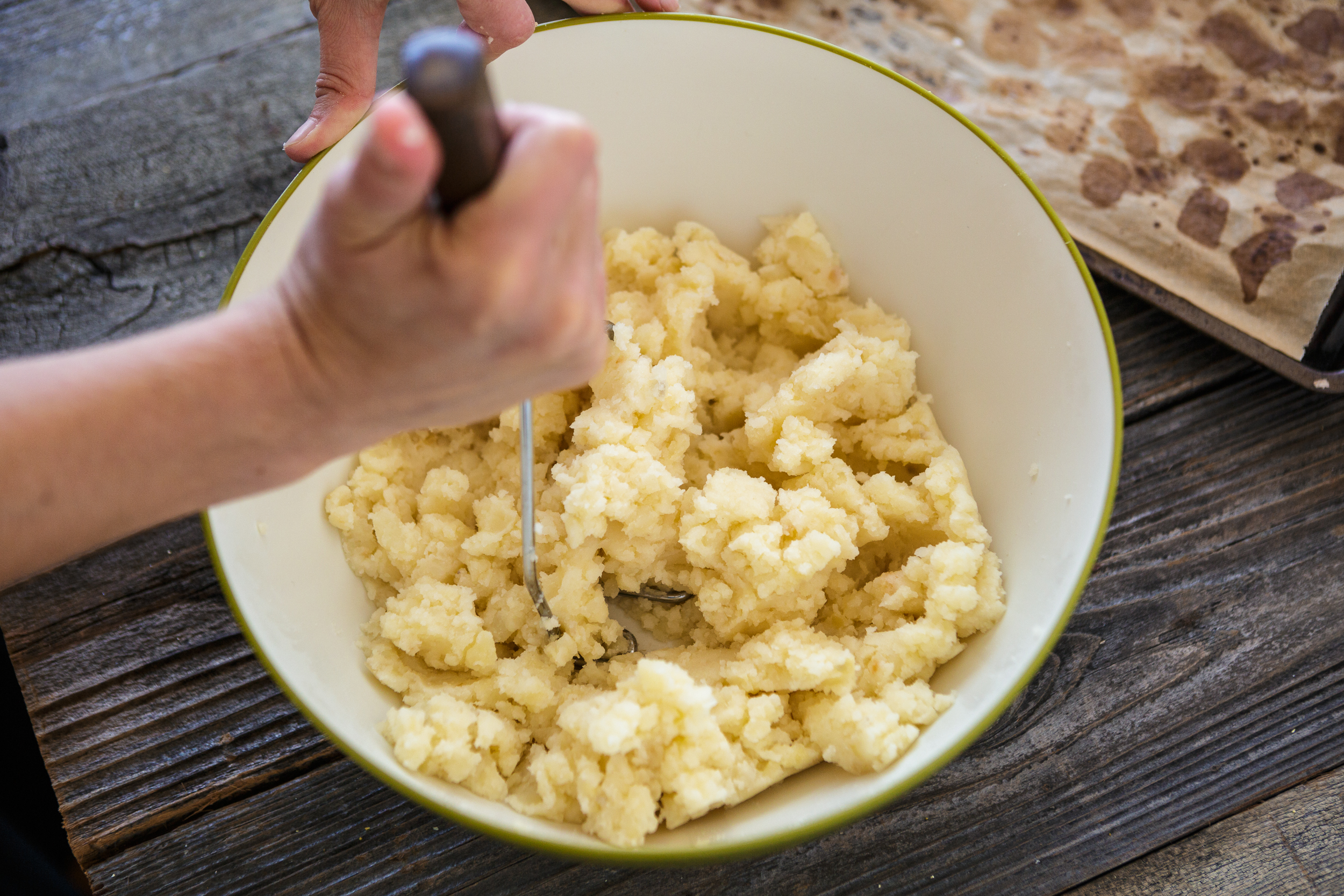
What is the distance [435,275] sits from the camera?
1.93 ft

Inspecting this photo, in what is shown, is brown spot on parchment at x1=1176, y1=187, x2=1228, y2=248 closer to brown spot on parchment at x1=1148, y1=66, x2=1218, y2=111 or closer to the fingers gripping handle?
brown spot on parchment at x1=1148, y1=66, x2=1218, y2=111

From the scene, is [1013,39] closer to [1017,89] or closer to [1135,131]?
[1017,89]

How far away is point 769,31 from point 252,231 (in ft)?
2.68

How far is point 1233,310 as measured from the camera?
50.7 inches

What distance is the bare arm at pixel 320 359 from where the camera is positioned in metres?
0.58

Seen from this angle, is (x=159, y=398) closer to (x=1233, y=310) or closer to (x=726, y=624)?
(x=726, y=624)

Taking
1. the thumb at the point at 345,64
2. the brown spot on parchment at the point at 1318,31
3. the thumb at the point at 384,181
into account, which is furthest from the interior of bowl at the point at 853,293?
the brown spot on parchment at the point at 1318,31

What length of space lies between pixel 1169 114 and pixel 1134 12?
0.21 meters

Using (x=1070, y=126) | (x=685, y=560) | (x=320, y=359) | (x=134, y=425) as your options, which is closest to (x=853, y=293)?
(x=685, y=560)

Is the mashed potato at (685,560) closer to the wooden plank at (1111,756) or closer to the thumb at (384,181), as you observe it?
the wooden plank at (1111,756)

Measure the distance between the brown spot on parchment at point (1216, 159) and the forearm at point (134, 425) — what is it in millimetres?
1348

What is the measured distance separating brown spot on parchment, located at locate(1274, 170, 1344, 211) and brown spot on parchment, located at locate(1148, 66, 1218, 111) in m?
0.17

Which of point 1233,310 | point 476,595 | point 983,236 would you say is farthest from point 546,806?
point 1233,310

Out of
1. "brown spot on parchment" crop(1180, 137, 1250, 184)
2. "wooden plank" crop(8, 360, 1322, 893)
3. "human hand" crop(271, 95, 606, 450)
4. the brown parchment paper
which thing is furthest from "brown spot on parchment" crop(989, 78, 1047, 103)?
"human hand" crop(271, 95, 606, 450)
